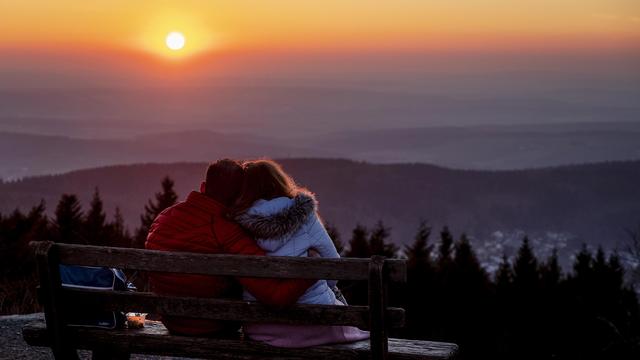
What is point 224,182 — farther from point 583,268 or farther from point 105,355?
point 583,268

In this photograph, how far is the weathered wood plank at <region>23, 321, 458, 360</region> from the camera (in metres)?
4.31

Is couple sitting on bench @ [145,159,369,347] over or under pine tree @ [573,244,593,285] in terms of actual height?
under

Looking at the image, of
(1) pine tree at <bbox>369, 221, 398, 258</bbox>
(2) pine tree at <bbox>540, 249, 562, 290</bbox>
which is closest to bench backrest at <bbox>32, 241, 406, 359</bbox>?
(1) pine tree at <bbox>369, 221, 398, 258</bbox>

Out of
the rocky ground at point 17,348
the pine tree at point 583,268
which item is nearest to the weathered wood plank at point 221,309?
the rocky ground at point 17,348

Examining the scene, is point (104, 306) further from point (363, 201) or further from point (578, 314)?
point (363, 201)

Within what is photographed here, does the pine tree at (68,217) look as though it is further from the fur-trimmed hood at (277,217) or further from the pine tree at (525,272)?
the fur-trimmed hood at (277,217)

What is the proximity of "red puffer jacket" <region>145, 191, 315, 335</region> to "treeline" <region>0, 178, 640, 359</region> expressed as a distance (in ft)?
67.0

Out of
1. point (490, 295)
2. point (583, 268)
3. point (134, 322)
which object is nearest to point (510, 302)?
point (490, 295)

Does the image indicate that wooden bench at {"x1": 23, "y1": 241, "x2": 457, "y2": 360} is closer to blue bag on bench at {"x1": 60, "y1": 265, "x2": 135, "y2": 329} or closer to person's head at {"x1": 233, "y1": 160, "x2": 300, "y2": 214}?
blue bag on bench at {"x1": 60, "y1": 265, "x2": 135, "y2": 329}

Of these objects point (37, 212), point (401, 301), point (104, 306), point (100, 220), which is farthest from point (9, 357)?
point (401, 301)

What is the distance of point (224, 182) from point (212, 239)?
298mm

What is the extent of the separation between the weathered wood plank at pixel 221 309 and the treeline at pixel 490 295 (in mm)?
20211

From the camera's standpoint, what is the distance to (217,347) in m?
4.44

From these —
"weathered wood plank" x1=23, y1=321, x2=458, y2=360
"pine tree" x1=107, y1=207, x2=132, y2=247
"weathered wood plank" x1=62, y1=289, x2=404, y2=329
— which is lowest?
"weathered wood plank" x1=23, y1=321, x2=458, y2=360
